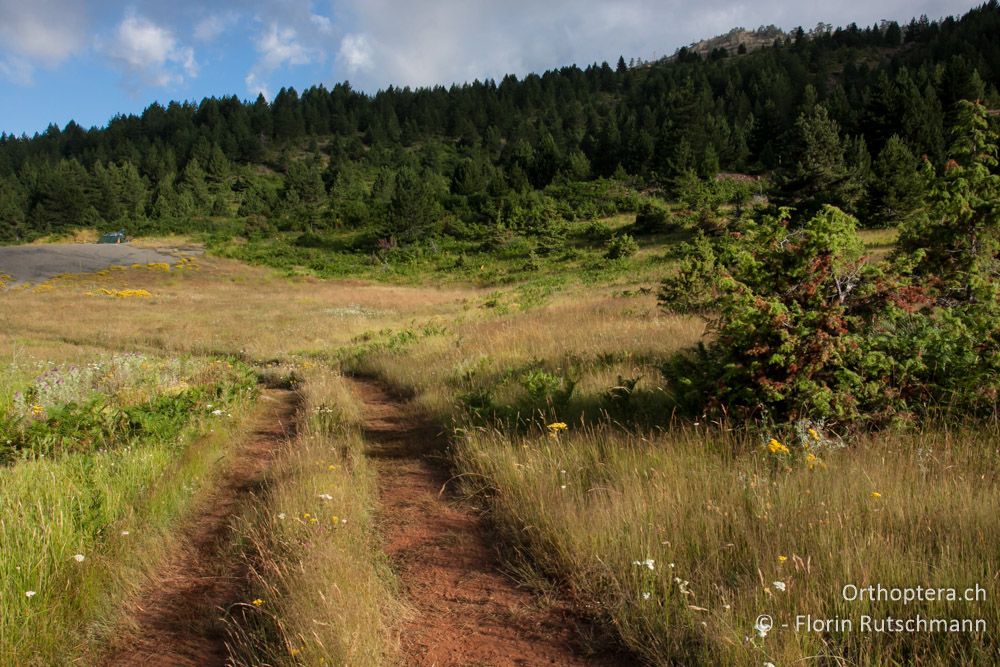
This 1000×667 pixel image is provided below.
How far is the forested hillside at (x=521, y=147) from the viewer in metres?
42.9

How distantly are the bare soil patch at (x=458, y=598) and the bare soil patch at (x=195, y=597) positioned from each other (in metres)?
0.94

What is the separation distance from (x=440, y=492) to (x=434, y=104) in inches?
4651

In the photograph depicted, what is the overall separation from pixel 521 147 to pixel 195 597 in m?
61.0

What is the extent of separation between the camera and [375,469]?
5.11m

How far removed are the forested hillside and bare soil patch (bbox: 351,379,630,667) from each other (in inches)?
1065

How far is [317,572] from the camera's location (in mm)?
2811

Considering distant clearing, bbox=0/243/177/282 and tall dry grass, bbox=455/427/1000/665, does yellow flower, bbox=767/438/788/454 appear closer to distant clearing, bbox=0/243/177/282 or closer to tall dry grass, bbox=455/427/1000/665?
tall dry grass, bbox=455/427/1000/665

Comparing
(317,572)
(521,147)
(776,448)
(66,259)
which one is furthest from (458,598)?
(521,147)

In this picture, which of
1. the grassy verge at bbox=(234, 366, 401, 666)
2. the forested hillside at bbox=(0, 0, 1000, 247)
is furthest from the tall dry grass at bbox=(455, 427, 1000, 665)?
the forested hillside at bbox=(0, 0, 1000, 247)

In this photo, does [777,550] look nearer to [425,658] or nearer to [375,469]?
[425,658]

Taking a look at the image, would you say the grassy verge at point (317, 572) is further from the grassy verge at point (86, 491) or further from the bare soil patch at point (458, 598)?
the grassy verge at point (86, 491)

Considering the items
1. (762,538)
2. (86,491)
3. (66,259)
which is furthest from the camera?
(66,259)

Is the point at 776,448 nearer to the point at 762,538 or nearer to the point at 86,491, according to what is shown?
the point at 762,538

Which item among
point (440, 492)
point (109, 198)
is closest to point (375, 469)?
point (440, 492)
